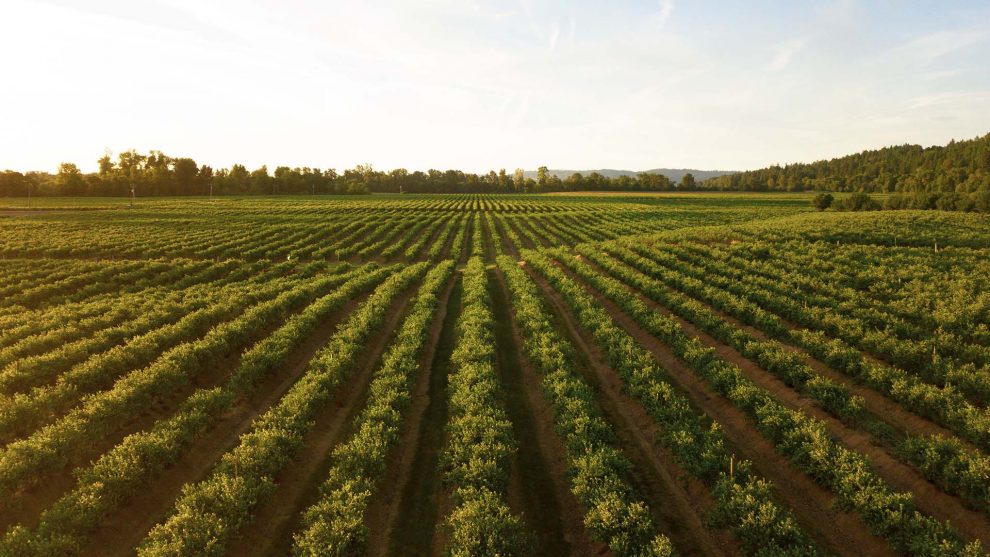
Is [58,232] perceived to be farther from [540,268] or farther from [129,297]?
[540,268]

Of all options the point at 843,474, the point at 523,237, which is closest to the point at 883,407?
the point at 843,474

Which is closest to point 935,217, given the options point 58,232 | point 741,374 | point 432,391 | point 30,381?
point 741,374

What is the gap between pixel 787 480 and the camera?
13.1 meters

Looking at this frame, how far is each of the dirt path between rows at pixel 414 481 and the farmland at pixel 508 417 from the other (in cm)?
8

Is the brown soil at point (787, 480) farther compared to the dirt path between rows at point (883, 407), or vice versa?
the dirt path between rows at point (883, 407)

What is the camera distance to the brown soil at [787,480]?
10.9 metres

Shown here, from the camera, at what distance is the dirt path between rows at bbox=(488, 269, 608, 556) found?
440 inches

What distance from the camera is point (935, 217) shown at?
53625 millimetres

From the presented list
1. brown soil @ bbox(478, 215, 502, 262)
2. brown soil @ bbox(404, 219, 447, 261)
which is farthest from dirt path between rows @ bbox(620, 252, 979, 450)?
brown soil @ bbox(404, 219, 447, 261)

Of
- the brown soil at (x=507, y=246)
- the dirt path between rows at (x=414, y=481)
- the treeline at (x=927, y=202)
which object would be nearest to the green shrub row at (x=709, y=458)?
the dirt path between rows at (x=414, y=481)

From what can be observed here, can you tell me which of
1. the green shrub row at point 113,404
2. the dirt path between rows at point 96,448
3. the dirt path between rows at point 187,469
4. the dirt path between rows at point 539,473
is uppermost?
the green shrub row at point 113,404

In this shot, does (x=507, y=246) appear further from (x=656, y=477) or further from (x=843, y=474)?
(x=843, y=474)

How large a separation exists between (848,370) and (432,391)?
56.4 ft

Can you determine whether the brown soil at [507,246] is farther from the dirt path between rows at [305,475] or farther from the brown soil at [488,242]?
the dirt path between rows at [305,475]
